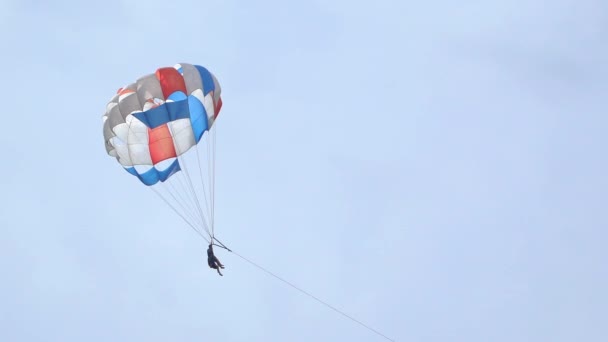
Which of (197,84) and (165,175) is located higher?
(197,84)

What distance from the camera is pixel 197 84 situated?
45156 millimetres

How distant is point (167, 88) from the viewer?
44406 mm

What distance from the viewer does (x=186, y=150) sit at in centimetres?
4538

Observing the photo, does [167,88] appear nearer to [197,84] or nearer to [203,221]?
[197,84]

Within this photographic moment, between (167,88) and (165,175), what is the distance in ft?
10.1

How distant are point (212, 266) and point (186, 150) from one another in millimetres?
4191

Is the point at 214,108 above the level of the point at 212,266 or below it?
above

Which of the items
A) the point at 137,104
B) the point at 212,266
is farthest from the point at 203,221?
the point at 137,104

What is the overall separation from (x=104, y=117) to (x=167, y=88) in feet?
7.86

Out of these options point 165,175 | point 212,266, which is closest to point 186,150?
point 165,175

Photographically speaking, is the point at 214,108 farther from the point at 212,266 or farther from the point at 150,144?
the point at 212,266

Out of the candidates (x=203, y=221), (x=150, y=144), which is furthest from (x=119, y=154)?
(x=203, y=221)

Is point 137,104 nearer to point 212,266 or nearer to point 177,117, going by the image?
point 177,117

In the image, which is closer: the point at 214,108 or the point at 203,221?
the point at 203,221
